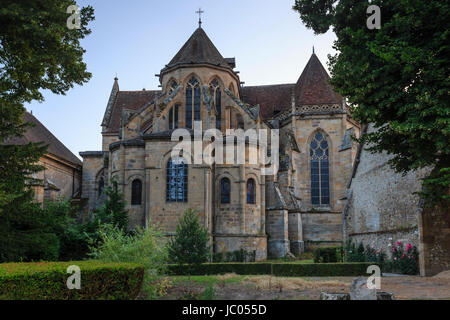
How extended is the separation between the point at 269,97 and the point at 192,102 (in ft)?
35.4

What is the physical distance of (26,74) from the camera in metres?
14.6

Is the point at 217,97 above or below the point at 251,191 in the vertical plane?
above

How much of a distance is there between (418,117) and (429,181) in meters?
1.74

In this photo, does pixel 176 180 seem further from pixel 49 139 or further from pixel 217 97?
→ pixel 49 139

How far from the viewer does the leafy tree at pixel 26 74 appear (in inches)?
553

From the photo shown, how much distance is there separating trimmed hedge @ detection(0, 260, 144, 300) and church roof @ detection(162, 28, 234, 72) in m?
23.5

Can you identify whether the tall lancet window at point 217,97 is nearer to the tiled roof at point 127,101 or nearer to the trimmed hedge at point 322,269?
the tiled roof at point 127,101

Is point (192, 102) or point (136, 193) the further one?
point (192, 102)

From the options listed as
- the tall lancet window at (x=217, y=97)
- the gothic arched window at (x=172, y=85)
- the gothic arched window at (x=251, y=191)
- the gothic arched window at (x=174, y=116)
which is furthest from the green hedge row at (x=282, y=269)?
the gothic arched window at (x=172, y=85)

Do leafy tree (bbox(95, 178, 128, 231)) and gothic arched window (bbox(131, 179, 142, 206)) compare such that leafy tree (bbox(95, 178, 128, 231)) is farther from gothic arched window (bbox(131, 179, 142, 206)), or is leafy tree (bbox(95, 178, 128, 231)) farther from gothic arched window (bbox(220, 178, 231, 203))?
gothic arched window (bbox(220, 178, 231, 203))

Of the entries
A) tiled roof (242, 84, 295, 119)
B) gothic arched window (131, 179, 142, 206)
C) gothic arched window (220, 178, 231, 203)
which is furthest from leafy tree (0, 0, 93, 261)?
tiled roof (242, 84, 295, 119)

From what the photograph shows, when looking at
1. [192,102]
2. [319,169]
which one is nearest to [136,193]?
[192,102]

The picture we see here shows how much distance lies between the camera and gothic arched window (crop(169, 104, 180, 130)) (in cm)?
3103

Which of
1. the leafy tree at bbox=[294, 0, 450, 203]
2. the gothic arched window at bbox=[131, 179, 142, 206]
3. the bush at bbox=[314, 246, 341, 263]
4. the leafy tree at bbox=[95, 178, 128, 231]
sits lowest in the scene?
the bush at bbox=[314, 246, 341, 263]
